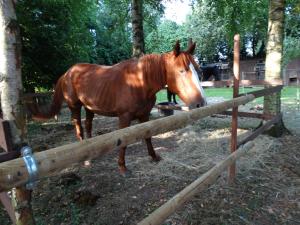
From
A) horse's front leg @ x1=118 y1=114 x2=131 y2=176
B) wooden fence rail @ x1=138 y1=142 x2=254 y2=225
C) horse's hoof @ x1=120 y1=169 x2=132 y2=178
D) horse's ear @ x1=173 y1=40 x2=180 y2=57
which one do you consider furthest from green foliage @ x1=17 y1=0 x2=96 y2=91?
wooden fence rail @ x1=138 y1=142 x2=254 y2=225

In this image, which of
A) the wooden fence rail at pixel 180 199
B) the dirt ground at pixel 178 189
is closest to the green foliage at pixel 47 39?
the dirt ground at pixel 178 189

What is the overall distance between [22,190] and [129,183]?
1.70 metres

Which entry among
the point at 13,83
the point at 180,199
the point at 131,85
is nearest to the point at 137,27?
the point at 131,85

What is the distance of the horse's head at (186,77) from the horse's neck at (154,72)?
20cm

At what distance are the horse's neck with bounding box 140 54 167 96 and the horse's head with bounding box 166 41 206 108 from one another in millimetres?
204

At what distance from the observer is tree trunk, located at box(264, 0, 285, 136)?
508 cm

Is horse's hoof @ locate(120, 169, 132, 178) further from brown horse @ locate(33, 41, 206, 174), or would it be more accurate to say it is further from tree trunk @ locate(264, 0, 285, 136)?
tree trunk @ locate(264, 0, 285, 136)

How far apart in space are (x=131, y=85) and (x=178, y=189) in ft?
4.61

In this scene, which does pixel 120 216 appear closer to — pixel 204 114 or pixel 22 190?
pixel 22 190

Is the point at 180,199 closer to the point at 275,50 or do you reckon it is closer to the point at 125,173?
the point at 125,173

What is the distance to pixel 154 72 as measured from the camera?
3.40m

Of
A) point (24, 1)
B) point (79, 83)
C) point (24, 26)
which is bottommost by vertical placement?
point (79, 83)

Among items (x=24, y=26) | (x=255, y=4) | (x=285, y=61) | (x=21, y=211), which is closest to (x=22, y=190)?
(x=21, y=211)

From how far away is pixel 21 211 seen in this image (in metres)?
1.90
